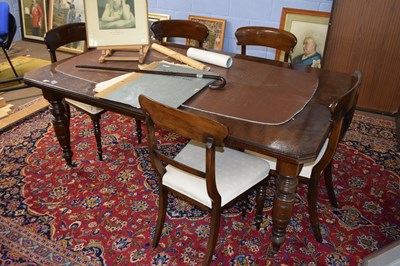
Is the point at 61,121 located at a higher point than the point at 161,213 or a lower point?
higher

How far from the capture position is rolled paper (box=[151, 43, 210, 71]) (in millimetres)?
2096

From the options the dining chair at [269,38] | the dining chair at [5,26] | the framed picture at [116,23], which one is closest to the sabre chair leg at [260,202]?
the dining chair at [269,38]

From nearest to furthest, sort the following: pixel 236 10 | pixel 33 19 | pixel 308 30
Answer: pixel 308 30, pixel 236 10, pixel 33 19

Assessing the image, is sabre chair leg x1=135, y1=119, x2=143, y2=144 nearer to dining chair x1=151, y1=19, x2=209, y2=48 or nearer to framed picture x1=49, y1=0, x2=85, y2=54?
dining chair x1=151, y1=19, x2=209, y2=48

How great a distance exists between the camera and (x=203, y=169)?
1.75 metres

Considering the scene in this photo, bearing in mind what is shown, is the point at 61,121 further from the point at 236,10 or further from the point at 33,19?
the point at 33,19

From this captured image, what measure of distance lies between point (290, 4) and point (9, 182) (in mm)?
2648

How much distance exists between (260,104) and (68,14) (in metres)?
3.59

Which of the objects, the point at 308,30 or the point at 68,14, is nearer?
the point at 308,30

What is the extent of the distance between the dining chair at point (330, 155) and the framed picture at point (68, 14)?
3.40 metres

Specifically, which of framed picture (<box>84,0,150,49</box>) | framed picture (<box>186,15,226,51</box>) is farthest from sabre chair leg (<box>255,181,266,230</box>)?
framed picture (<box>186,15,226,51</box>)

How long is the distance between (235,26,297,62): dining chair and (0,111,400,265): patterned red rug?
888mm

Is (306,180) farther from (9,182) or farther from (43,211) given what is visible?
(9,182)

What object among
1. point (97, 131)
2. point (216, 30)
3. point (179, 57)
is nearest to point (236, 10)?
point (216, 30)
